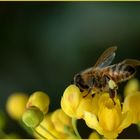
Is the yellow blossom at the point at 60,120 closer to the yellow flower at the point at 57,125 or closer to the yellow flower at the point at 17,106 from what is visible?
the yellow flower at the point at 57,125

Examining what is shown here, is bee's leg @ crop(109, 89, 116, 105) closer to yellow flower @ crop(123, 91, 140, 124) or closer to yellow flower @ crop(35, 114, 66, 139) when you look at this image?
yellow flower @ crop(123, 91, 140, 124)

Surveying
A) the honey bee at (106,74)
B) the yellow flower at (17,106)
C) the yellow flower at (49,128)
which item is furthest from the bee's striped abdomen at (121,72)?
the yellow flower at (17,106)

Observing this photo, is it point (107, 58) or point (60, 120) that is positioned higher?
point (107, 58)

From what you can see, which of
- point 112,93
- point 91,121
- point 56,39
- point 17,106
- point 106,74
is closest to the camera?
point 91,121

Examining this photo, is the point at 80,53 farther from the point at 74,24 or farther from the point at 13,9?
the point at 13,9

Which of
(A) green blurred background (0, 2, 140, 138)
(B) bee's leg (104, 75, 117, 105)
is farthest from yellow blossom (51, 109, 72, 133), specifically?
(A) green blurred background (0, 2, 140, 138)

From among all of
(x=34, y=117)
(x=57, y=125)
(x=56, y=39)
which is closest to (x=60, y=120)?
(x=57, y=125)

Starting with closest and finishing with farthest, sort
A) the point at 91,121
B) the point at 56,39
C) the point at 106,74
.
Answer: the point at 91,121, the point at 106,74, the point at 56,39

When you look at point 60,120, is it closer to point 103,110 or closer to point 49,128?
point 49,128
